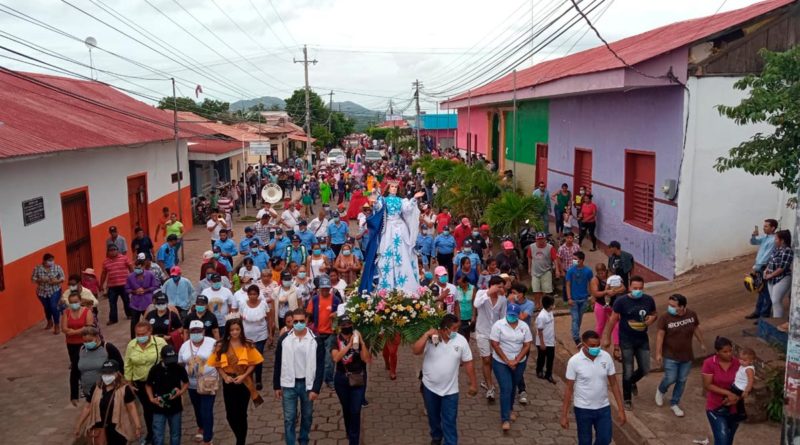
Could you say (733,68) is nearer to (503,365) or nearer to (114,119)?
(503,365)

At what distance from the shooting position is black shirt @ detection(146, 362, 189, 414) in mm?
7164

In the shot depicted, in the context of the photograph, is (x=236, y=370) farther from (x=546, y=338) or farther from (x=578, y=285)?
(x=578, y=285)

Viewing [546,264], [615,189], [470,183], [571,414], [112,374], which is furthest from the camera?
[470,183]

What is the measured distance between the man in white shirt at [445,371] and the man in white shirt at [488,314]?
5.27 ft

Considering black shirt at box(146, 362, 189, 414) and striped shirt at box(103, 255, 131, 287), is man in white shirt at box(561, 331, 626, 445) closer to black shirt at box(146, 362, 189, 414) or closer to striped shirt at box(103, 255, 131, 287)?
black shirt at box(146, 362, 189, 414)

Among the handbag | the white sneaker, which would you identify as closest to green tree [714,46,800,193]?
the white sneaker

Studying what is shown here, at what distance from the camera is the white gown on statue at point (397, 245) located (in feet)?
30.3

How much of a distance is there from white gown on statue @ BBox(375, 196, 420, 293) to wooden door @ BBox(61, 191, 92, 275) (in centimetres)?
791

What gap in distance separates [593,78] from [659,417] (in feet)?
25.5

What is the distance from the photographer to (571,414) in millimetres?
8688

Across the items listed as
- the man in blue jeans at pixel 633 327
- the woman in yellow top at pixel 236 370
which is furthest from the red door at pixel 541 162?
the woman in yellow top at pixel 236 370

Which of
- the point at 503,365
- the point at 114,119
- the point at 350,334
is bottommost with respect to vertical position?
the point at 503,365

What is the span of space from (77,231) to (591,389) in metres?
11.8

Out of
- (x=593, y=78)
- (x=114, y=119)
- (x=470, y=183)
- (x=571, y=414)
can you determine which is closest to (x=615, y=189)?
(x=593, y=78)
